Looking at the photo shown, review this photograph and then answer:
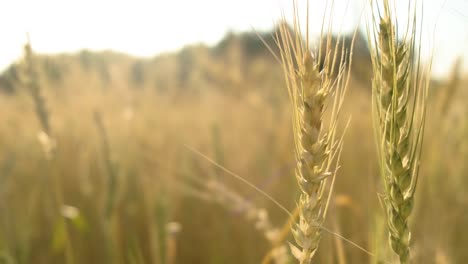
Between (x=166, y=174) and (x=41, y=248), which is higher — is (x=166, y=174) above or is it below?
above

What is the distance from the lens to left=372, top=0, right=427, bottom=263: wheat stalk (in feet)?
1.15

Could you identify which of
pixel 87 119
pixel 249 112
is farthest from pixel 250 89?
pixel 87 119

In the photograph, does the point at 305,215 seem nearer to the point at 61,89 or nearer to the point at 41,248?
the point at 41,248

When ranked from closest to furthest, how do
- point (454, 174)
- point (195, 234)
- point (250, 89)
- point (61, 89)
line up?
point (454, 174) → point (195, 234) → point (250, 89) → point (61, 89)

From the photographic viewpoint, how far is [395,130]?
35cm

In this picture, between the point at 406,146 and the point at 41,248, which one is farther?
the point at 41,248

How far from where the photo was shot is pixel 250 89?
3.72 meters

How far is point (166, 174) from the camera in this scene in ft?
5.93

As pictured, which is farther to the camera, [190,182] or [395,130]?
[190,182]

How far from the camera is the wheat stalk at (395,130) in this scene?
0.35m

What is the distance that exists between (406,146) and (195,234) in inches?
64.8

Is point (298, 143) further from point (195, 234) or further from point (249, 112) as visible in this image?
point (249, 112)

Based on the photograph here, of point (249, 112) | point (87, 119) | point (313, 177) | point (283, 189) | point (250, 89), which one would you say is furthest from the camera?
point (250, 89)

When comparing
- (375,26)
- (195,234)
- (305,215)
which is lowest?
(195,234)
